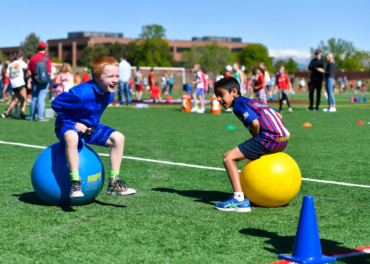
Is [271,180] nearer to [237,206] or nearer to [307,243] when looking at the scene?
[237,206]

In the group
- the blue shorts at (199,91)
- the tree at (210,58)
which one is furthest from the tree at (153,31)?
the blue shorts at (199,91)

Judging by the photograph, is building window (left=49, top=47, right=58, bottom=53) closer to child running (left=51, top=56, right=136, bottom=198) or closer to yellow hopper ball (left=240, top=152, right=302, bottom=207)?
child running (left=51, top=56, right=136, bottom=198)

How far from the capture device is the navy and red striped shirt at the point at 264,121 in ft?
17.3

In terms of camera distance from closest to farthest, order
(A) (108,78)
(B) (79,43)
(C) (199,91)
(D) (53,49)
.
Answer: (A) (108,78), (C) (199,91), (B) (79,43), (D) (53,49)

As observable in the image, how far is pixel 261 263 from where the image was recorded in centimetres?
357

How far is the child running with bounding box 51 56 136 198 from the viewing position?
511cm

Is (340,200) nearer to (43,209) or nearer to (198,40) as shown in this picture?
(43,209)

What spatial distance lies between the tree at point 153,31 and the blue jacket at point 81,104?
110 meters

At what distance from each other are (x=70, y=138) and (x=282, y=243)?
2.50m

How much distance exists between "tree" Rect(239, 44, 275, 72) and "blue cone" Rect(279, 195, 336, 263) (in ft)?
462

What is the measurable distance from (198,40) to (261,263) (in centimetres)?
15302

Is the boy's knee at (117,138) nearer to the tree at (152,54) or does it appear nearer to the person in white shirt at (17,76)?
the person in white shirt at (17,76)

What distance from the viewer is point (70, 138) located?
16.7 ft

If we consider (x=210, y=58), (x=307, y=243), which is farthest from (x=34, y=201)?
(x=210, y=58)
